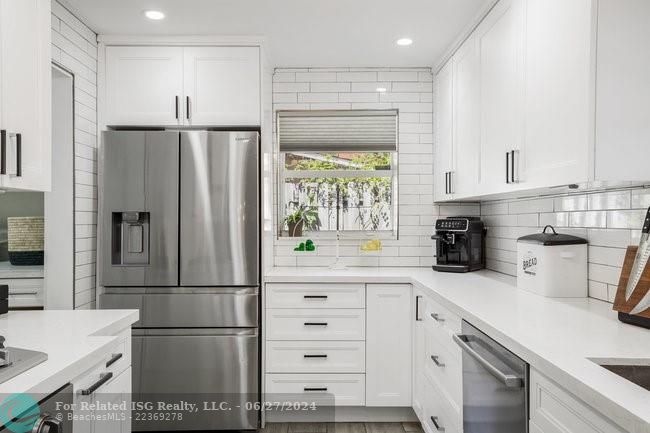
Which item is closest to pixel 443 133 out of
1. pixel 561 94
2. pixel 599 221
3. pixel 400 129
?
pixel 400 129

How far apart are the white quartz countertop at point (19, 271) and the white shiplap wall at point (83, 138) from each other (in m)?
0.20

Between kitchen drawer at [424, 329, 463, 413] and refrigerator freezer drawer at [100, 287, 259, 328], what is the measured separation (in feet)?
3.77

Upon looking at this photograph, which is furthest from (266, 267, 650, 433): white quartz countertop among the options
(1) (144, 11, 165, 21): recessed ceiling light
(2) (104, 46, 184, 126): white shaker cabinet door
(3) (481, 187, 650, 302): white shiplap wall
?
(1) (144, 11, 165, 21): recessed ceiling light

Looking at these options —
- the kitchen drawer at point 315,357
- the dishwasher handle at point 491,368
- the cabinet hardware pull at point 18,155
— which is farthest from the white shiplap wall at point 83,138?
the dishwasher handle at point 491,368

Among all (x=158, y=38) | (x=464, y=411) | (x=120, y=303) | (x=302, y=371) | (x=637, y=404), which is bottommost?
(x=302, y=371)

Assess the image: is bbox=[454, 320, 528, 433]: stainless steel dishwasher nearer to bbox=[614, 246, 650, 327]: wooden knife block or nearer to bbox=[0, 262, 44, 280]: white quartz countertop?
bbox=[614, 246, 650, 327]: wooden knife block

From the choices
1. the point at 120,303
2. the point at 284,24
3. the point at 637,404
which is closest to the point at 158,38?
the point at 284,24

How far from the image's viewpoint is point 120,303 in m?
2.73

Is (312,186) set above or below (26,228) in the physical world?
above

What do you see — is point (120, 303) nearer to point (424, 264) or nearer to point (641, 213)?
point (424, 264)

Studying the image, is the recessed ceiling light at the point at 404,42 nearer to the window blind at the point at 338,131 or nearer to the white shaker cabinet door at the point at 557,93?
the window blind at the point at 338,131

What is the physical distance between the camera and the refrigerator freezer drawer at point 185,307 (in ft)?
8.95

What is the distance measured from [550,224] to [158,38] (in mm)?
2662

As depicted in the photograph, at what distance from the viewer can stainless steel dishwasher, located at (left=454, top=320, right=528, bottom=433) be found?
136 cm
